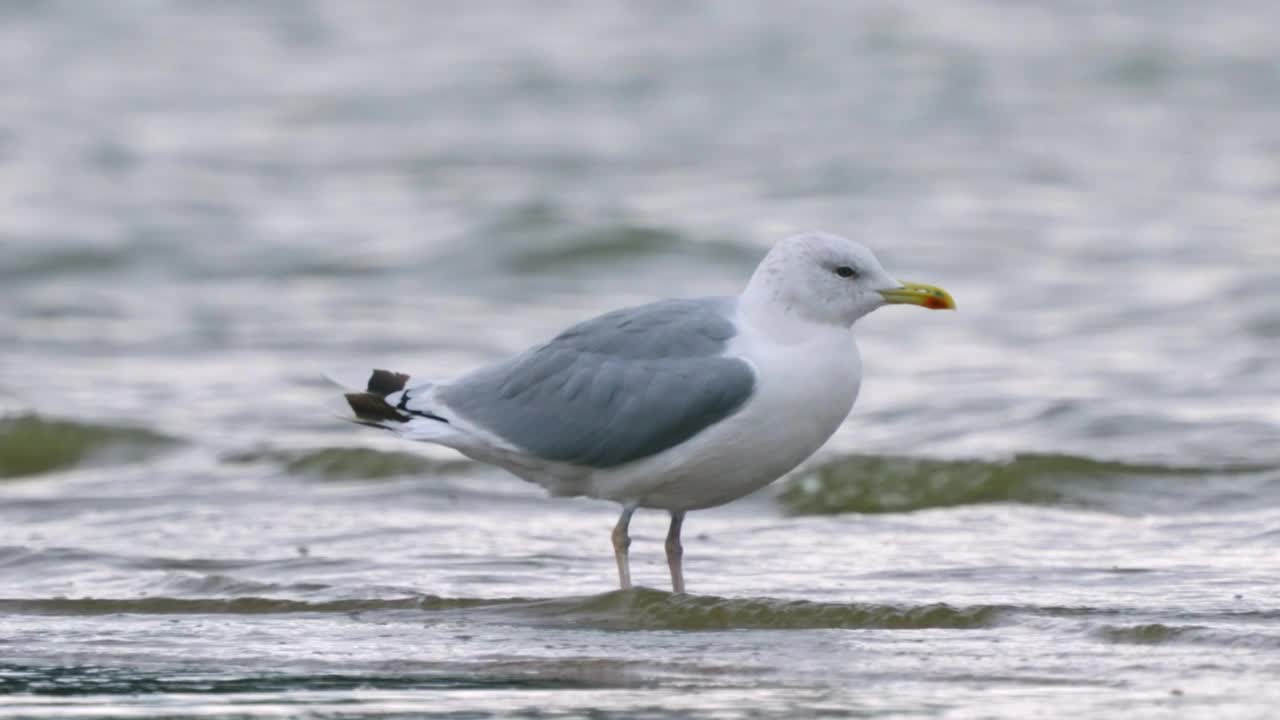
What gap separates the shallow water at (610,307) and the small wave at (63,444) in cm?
3

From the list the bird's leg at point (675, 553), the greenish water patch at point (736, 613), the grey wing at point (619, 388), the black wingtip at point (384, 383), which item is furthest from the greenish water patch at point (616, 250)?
the greenish water patch at point (736, 613)

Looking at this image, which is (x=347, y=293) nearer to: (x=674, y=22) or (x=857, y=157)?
(x=857, y=157)

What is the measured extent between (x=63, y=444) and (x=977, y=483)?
4.19m

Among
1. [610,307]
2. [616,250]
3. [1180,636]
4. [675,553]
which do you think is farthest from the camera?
[616,250]

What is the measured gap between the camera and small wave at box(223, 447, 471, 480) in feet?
28.3

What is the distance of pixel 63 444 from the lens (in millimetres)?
9297

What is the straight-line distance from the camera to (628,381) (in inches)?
224

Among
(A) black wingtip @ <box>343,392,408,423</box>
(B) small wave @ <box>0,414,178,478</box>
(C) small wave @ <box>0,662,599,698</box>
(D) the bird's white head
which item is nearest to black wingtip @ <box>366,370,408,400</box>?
(A) black wingtip @ <box>343,392,408,423</box>

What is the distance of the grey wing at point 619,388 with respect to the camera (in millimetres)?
5508

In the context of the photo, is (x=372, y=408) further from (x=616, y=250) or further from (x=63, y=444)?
(x=616, y=250)

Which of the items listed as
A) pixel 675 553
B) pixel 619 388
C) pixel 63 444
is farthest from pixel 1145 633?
pixel 63 444

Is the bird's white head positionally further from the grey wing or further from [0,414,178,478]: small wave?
[0,414,178,478]: small wave

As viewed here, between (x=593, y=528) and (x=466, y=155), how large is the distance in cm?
1113

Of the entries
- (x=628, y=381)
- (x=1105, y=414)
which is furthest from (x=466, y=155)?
(x=628, y=381)
